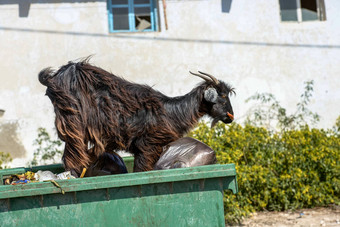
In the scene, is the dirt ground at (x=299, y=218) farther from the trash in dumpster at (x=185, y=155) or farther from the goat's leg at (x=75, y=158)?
the goat's leg at (x=75, y=158)

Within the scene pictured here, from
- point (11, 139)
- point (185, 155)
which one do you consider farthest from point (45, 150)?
point (185, 155)

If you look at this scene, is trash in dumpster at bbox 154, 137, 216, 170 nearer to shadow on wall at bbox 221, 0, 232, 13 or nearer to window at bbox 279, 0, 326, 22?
shadow on wall at bbox 221, 0, 232, 13

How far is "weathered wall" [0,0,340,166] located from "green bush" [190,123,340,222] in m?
2.26

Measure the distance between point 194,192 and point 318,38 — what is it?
→ 7.05 metres

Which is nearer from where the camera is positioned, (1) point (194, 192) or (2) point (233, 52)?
(1) point (194, 192)

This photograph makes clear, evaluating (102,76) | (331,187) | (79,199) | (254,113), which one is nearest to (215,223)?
(79,199)

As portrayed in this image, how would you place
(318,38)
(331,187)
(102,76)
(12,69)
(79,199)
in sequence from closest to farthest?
Result: (79,199) → (102,76) → (331,187) → (12,69) → (318,38)

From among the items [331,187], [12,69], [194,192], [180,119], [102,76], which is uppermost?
[12,69]

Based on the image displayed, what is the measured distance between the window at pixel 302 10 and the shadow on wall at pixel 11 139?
5.56 meters

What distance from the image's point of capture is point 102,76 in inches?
173

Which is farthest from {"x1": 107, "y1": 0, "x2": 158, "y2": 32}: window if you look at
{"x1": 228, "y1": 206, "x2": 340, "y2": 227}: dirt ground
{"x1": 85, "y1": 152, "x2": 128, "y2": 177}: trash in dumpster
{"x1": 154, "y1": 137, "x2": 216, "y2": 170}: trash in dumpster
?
{"x1": 154, "y1": 137, "x2": 216, "y2": 170}: trash in dumpster

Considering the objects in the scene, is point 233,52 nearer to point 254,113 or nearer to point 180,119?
point 254,113

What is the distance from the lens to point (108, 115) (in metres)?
4.27

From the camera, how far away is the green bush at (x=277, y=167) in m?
6.61
